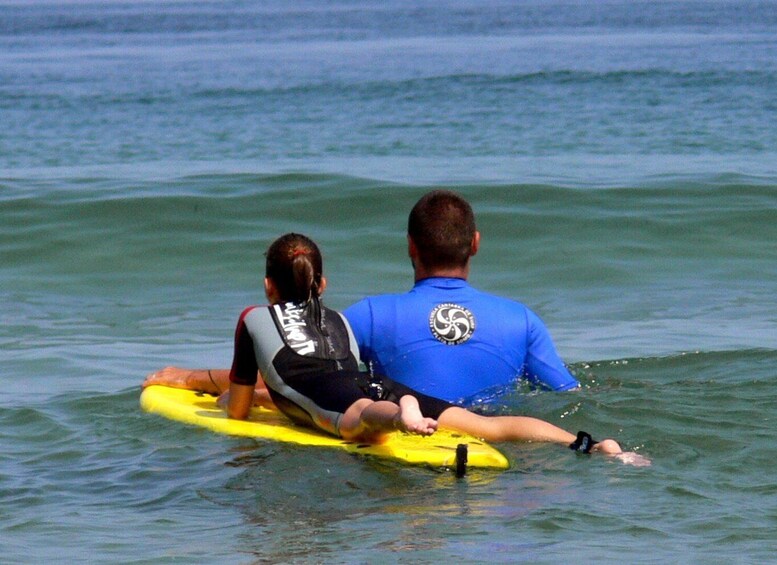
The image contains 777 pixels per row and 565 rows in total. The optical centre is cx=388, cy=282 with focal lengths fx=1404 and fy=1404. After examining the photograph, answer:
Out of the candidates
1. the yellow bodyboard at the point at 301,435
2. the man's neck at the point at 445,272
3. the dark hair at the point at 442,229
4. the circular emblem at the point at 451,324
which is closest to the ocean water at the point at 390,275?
A: the yellow bodyboard at the point at 301,435

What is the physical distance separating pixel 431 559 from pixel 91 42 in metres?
38.0

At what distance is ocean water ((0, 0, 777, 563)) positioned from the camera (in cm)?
486

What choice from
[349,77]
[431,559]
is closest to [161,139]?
[349,77]

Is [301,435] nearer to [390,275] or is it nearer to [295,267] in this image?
[295,267]

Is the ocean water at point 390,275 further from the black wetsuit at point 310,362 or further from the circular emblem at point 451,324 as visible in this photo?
the circular emblem at point 451,324

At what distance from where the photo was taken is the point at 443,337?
575 centimetres

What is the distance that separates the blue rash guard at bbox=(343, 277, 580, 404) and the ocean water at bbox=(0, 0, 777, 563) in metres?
0.22

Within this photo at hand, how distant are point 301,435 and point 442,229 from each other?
1022 mm

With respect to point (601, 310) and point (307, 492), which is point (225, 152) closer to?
point (601, 310)

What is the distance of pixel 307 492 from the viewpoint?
526 centimetres

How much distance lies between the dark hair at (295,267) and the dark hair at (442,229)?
0.42 meters

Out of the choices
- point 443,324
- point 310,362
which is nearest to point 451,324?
point 443,324

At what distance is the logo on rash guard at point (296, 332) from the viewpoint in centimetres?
568

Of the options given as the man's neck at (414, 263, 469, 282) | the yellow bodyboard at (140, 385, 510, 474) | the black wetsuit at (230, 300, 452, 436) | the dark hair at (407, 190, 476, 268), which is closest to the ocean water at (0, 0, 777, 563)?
the yellow bodyboard at (140, 385, 510, 474)
